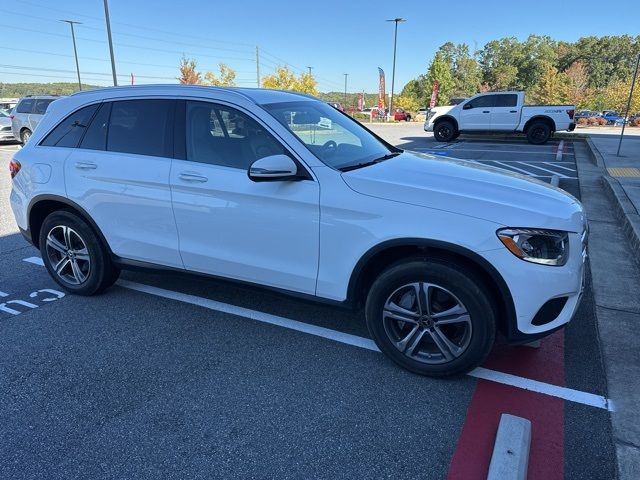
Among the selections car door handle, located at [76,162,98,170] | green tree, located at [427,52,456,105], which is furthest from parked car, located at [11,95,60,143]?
green tree, located at [427,52,456,105]

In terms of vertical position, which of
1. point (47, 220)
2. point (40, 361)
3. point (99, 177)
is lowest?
point (40, 361)

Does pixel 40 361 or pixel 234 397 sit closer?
pixel 234 397

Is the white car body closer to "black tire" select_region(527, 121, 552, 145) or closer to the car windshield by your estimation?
"black tire" select_region(527, 121, 552, 145)

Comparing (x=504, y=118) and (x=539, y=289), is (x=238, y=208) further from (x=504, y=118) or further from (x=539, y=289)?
(x=504, y=118)

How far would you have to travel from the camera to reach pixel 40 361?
3.20m

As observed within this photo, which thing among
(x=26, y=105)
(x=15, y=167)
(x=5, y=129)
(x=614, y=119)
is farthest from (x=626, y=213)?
(x=614, y=119)

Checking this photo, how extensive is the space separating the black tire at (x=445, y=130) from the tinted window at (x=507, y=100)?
6.28 ft

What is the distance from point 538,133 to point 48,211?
18.5 metres

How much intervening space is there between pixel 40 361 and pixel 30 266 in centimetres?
223

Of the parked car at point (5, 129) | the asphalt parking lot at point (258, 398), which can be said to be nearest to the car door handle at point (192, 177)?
the asphalt parking lot at point (258, 398)

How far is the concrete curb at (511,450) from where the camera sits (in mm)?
2078

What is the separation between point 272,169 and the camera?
2.88m

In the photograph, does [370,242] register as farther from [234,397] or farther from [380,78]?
[380,78]

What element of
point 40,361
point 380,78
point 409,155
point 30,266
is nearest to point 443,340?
point 409,155
